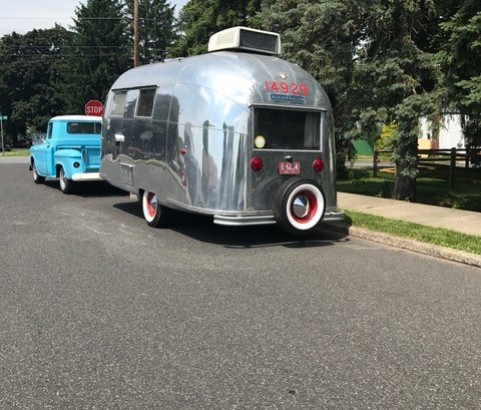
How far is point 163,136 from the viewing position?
28.0 feet

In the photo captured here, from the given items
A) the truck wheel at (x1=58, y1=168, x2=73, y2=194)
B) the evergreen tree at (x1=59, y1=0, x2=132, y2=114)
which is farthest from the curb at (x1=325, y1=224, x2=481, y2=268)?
the evergreen tree at (x1=59, y1=0, x2=132, y2=114)

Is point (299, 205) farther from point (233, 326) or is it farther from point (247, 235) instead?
point (233, 326)

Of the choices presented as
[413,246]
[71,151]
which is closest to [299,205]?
[413,246]

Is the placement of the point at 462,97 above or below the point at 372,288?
above

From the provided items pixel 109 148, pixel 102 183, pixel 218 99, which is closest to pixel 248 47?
pixel 218 99

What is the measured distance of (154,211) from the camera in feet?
30.7

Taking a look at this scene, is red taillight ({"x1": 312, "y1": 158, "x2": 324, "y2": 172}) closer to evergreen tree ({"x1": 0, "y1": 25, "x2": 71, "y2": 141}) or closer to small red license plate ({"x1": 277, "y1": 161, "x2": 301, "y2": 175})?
small red license plate ({"x1": 277, "y1": 161, "x2": 301, "y2": 175})

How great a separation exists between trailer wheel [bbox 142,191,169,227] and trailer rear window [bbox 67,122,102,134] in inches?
231

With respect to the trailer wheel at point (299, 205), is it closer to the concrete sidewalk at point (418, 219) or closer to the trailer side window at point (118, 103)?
the concrete sidewalk at point (418, 219)

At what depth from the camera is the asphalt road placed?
3.49 metres

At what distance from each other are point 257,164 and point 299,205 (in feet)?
2.82

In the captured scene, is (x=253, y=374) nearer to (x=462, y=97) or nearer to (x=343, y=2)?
(x=462, y=97)

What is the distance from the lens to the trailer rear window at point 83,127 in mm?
14516

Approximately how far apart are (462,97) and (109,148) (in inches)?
273
